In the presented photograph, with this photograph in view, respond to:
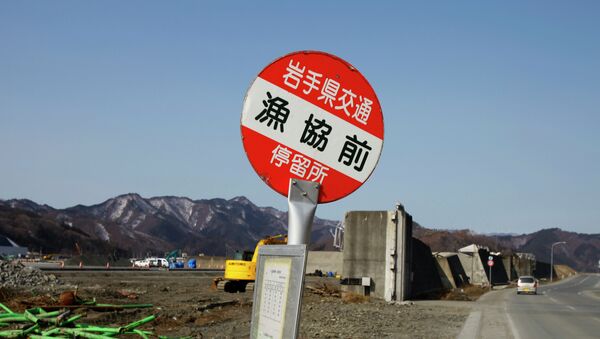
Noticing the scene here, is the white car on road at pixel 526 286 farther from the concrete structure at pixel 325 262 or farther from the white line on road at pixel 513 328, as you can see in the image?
the concrete structure at pixel 325 262

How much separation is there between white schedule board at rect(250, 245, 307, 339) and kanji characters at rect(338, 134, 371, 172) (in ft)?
1.74

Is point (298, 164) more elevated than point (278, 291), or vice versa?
point (298, 164)

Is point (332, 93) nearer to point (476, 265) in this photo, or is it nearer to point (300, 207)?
point (300, 207)

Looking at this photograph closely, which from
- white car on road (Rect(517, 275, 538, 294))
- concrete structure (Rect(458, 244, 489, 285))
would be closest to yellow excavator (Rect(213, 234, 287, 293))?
white car on road (Rect(517, 275, 538, 294))

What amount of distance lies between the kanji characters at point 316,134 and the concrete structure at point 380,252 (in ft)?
104

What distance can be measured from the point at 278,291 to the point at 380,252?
32.4 metres

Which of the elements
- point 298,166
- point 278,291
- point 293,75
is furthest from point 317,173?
point 278,291

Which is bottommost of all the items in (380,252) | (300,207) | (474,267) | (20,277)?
→ (20,277)

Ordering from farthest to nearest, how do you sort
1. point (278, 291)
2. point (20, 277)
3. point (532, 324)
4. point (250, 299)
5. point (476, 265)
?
point (476, 265) → point (20, 277) → point (250, 299) → point (532, 324) → point (278, 291)

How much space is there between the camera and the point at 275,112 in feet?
11.6

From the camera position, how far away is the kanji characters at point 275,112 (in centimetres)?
353

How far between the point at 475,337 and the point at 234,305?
32.5 ft

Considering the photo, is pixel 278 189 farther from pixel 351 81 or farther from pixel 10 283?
pixel 10 283

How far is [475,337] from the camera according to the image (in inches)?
678
